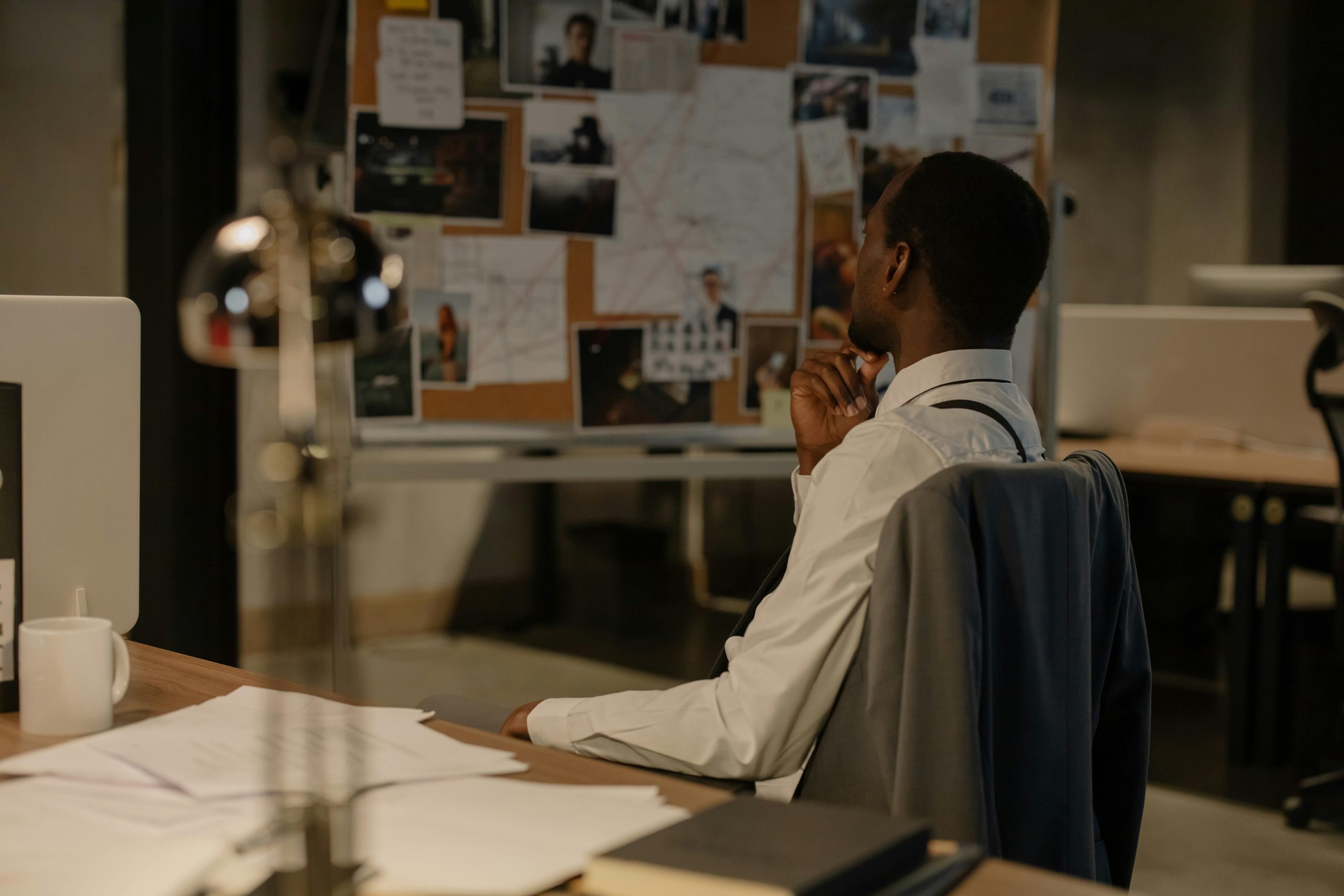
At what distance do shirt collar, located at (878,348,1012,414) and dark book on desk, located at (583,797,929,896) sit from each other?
623mm

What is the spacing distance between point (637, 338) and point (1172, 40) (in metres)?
4.87

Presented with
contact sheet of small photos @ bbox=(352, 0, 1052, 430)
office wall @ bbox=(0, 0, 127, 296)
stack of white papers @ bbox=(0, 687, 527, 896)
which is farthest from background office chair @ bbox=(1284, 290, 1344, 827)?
office wall @ bbox=(0, 0, 127, 296)

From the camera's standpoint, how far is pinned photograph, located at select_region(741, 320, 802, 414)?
2.52m

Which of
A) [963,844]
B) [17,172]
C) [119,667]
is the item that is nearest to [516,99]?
[119,667]

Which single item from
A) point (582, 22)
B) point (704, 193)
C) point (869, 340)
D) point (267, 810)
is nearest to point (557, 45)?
point (582, 22)

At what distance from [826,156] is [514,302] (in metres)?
0.71

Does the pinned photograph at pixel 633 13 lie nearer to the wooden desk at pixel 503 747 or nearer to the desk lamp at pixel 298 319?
the wooden desk at pixel 503 747

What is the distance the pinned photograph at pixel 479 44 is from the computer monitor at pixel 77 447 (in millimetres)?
1292

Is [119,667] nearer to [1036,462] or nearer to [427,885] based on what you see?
[427,885]

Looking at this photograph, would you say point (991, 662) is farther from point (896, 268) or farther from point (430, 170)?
point (430, 170)

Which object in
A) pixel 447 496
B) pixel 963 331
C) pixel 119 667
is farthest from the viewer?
pixel 447 496

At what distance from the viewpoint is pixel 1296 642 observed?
124 inches

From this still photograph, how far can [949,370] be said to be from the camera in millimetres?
1296

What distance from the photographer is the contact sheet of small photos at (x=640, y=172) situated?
2.33 metres
